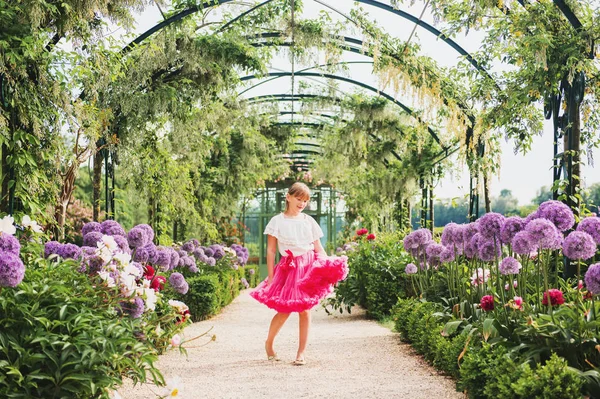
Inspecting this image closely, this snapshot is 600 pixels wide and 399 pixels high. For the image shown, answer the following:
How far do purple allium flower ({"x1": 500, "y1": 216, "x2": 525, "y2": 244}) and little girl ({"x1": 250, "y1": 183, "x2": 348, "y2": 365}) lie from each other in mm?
1200

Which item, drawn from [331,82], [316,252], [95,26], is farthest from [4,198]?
[331,82]

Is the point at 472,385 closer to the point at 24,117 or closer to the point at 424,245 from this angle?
the point at 424,245

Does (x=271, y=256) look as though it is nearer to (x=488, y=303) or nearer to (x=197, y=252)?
(x=488, y=303)

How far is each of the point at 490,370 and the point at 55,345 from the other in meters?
1.74

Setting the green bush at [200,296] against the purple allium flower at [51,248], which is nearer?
the purple allium flower at [51,248]

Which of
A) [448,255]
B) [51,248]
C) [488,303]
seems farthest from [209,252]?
[488,303]

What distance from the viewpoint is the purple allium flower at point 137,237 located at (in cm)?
426

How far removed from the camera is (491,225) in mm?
3256

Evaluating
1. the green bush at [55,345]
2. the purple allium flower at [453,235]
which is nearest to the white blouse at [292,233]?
the purple allium flower at [453,235]

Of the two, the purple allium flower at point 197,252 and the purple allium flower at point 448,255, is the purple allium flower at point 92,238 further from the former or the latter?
the purple allium flower at point 197,252

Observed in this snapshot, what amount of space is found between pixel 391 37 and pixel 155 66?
2951mm

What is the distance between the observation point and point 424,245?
505cm

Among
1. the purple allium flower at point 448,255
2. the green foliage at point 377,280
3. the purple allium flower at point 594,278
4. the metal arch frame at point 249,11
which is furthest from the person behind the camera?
the metal arch frame at point 249,11

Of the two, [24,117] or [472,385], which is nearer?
[472,385]
